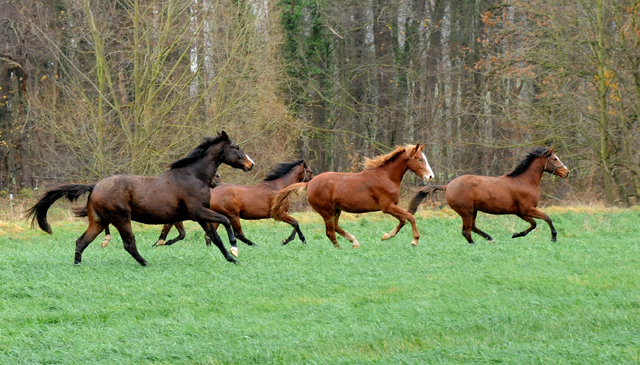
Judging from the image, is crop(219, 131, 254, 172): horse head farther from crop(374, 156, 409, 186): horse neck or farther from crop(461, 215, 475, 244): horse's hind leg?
crop(461, 215, 475, 244): horse's hind leg

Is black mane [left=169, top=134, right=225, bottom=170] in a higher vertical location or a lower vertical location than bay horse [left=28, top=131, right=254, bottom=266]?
higher

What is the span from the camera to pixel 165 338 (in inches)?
278

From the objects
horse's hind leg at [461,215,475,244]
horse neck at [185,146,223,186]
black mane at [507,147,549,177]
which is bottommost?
horse's hind leg at [461,215,475,244]

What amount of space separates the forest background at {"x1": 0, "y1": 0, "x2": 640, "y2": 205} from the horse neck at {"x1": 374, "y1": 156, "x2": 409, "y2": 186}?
33.7ft

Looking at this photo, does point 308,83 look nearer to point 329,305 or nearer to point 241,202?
point 241,202

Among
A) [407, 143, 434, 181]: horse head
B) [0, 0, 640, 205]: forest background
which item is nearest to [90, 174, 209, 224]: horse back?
[407, 143, 434, 181]: horse head

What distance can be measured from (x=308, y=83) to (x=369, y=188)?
790 inches

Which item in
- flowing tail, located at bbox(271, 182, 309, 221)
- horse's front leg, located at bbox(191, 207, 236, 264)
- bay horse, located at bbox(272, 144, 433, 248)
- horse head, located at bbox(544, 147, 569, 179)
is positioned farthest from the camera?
horse head, located at bbox(544, 147, 569, 179)

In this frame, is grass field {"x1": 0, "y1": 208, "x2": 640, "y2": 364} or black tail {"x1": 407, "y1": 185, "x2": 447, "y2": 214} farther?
black tail {"x1": 407, "y1": 185, "x2": 447, "y2": 214}

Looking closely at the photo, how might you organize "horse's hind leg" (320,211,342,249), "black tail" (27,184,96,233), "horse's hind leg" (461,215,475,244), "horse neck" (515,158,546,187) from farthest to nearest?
1. "horse neck" (515,158,546,187)
2. "horse's hind leg" (461,215,475,244)
3. "horse's hind leg" (320,211,342,249)
4. "black tail" (27,184,96,233)

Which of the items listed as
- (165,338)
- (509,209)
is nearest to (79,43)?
(509,209)

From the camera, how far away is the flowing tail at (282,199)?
14242 millimetres

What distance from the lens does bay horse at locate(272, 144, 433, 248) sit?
1388 centimetres

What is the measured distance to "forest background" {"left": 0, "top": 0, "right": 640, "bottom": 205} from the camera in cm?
2327
